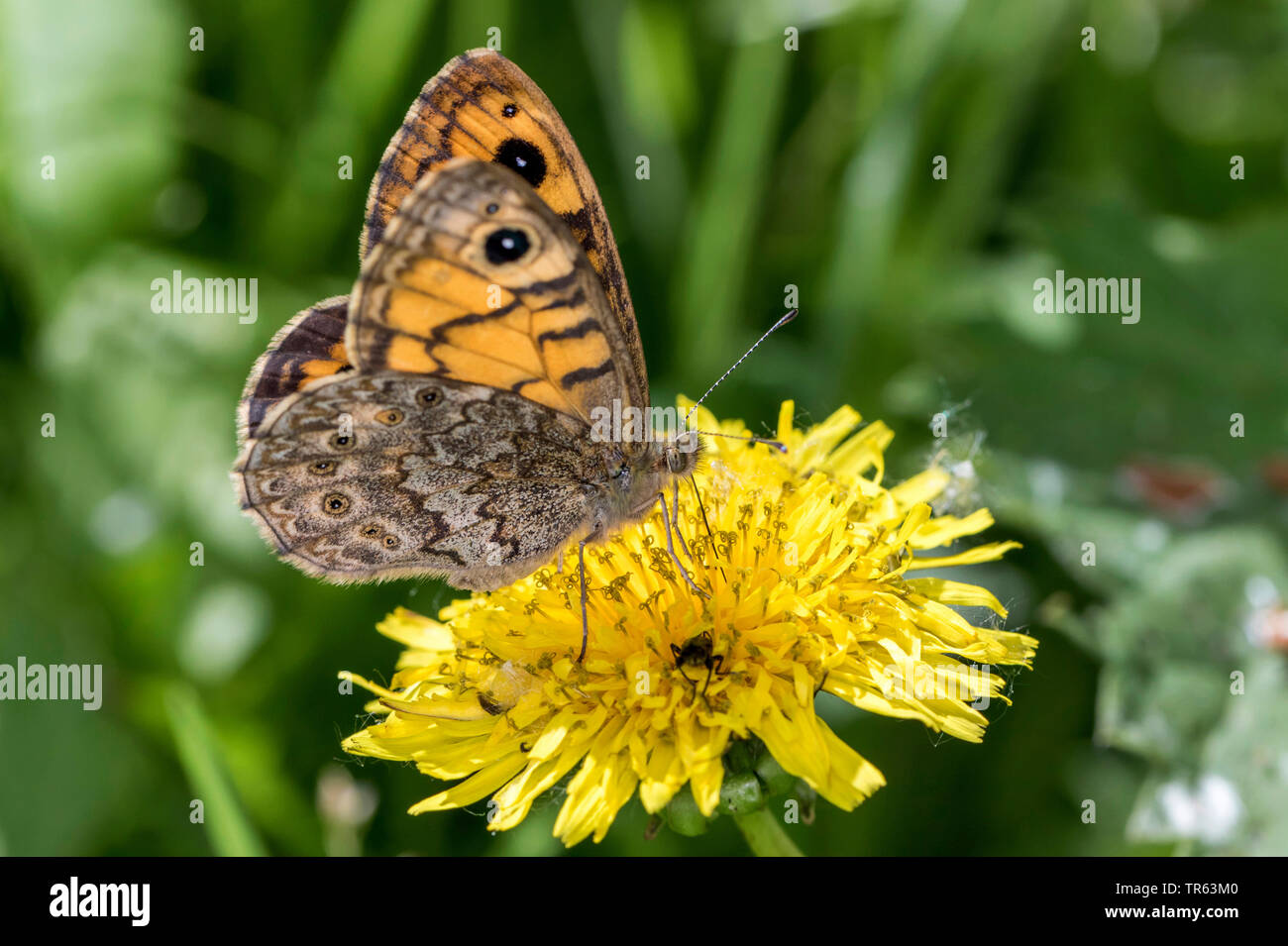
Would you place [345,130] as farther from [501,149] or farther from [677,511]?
[677,511]

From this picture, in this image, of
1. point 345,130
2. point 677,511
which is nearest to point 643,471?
point 677,511

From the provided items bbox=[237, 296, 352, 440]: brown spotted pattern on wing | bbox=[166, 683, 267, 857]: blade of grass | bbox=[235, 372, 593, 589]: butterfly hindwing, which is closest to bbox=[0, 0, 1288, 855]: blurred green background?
bbox=[166, 683, 267, 857]: blade of grass

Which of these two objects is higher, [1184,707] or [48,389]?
[48,389]

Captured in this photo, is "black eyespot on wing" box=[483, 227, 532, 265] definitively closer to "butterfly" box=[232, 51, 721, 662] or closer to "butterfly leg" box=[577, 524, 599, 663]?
"butterfly" box=[232, 51, 721, 662]

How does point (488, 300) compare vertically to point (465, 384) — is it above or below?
above

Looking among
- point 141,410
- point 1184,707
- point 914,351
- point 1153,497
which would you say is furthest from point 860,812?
point 141,410

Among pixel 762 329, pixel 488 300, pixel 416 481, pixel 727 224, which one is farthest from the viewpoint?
pixel 762 329

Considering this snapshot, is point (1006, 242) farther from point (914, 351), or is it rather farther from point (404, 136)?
point (404, 136)
